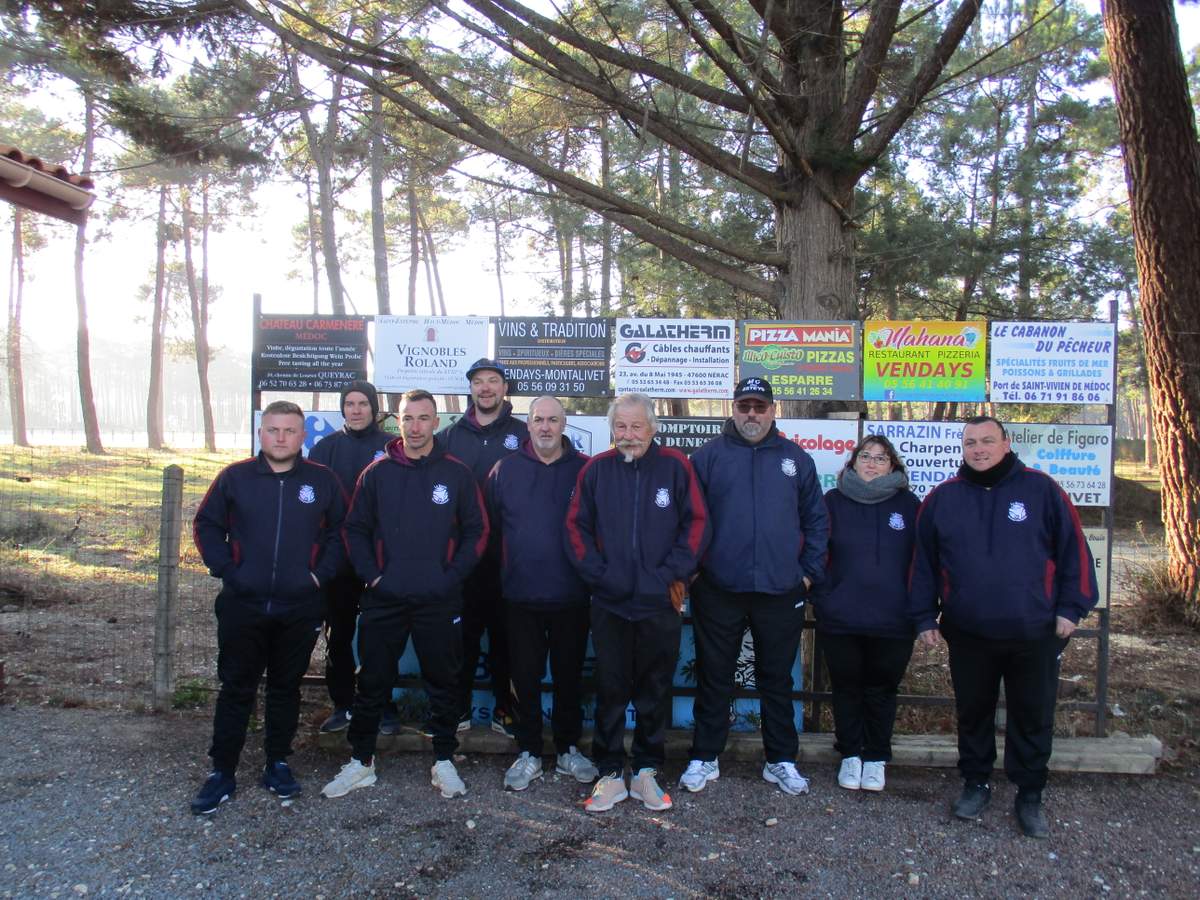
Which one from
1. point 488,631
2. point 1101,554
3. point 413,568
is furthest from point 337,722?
point 1101,554

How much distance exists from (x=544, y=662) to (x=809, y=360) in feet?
7.52

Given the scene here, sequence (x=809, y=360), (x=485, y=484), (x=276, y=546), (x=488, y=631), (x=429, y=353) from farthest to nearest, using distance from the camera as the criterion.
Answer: (x=429, y=353) → (x=809, y=360) → (x=488, y=631) → (x=485, y=484) → (x=276, y=546)

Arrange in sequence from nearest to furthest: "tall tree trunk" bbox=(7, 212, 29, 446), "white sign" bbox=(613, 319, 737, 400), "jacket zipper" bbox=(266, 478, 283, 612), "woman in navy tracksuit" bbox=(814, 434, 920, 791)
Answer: "jacket zipper" bbox=(266, 478, 283, 612) < "woman in navy tracksuit" bbox=(814, 434, 920, 791) < "white sign" bbox=(613, 319, 737, 400) < "tall tree trunk" bbox=(7, 212, 29, 446)

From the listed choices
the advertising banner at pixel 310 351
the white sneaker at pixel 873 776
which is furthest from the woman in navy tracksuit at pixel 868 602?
the advertising banner at pixel 310 351

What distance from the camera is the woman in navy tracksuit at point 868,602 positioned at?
12.9 ft

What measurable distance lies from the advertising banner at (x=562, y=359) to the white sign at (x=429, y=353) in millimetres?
281

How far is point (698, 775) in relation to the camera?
13.1ft

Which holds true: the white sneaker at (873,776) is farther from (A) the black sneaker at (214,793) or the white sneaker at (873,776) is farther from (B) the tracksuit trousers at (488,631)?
(A) the black sneaker at (214,793)

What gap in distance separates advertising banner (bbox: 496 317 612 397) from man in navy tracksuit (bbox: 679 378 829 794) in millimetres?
1071

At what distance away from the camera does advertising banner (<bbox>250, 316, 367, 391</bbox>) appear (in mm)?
5133

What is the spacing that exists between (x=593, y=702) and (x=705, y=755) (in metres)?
0.82

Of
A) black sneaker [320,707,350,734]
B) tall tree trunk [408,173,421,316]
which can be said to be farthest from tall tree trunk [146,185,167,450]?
black sneaker [320,707,350,734]

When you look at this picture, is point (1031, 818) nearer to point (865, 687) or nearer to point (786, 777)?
point (865, 687)

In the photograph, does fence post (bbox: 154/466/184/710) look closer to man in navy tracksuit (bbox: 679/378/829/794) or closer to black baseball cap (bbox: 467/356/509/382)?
black baseball cap (bbox: 467/356/509/382)
